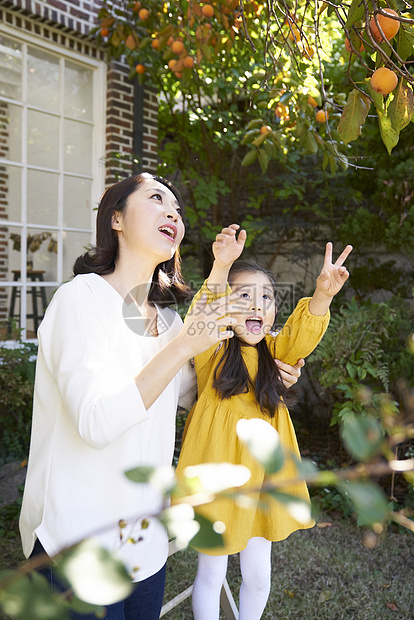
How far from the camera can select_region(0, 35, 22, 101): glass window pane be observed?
13.0 feet

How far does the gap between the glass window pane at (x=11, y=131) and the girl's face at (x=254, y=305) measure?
128 inches

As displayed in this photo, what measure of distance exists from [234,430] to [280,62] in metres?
1.60

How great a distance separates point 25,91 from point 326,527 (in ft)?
13.7

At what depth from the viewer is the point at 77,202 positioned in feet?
15.0

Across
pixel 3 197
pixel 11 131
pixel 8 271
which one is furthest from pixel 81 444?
pixel 11 131

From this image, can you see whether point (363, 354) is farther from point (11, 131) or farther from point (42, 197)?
point (11, 131)

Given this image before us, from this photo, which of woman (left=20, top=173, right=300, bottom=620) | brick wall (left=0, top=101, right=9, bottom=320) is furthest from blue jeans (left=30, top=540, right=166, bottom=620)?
brick wall (left=0, top=101, right=9, bottom=320)

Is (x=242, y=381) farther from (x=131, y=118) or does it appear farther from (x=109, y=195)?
(x=131, y=118)

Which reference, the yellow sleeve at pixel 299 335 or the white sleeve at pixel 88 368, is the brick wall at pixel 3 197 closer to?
the yellow sleeve at pixel 299 335

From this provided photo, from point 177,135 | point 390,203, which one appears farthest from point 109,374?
point 177,135

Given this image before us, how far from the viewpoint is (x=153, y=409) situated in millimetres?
1280

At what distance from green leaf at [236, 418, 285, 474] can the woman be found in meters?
0.60

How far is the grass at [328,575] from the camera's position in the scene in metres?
2.28

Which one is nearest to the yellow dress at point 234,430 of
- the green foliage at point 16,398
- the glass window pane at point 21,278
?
the green foliage at point 16,398
